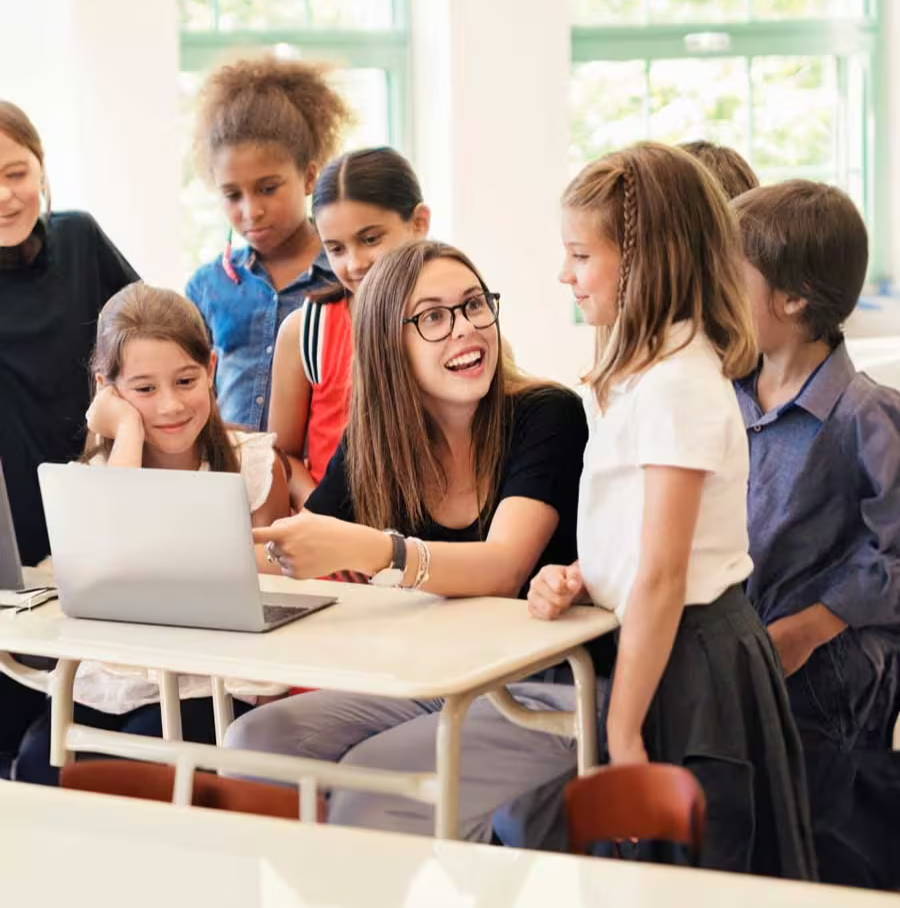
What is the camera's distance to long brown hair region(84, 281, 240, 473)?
2.72 metres

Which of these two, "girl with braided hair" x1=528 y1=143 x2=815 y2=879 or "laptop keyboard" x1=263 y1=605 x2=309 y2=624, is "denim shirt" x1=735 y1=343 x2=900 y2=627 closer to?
"girl with braided hair" x1=528 y1=143 x2=815 y2=879

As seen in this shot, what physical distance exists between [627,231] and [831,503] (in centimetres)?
61

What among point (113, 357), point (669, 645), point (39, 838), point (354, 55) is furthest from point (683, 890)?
point (354, 55)

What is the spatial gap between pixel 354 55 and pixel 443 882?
4.48 metres

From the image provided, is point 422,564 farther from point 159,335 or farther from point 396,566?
point 159,335

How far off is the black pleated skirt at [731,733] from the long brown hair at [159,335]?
0.98m

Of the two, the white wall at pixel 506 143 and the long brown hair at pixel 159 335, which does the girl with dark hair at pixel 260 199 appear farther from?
the white wall at pixel 506 143

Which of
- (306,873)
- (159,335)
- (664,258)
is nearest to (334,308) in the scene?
(159,335)

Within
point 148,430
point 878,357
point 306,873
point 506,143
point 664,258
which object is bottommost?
point 306,873

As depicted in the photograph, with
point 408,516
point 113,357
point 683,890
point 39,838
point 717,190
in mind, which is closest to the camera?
point 683,890

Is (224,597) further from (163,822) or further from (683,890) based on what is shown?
(683,890)

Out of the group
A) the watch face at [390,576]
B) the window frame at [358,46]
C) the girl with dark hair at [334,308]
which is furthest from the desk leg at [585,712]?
the window frame at [358,46]

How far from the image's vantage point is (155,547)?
6.75 ft

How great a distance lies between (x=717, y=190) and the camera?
2.20 metres
